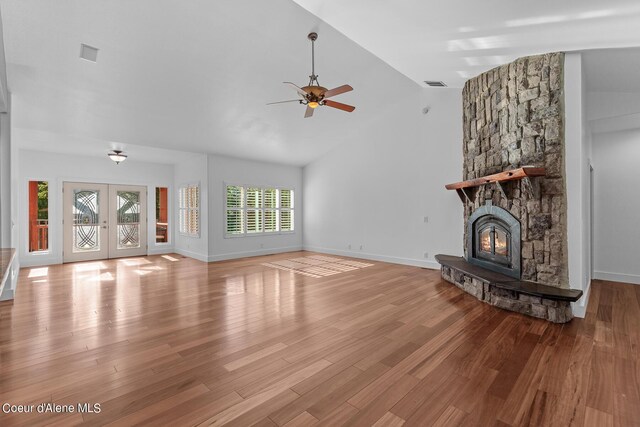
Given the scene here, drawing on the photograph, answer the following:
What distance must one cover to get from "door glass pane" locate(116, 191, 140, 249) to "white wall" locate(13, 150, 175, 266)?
0.41 m

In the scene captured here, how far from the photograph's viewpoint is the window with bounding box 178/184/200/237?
26.0 ft

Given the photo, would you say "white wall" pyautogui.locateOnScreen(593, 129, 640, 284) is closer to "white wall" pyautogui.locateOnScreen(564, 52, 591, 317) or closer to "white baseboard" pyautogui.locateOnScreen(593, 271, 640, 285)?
"white baseboard" pyautogui.locateOnScreen(593, 271, 640, 285)

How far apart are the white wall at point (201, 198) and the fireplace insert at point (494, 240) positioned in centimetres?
577

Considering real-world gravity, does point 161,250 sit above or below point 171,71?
below

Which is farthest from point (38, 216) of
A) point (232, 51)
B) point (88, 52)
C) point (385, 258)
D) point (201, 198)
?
point (385, 258)

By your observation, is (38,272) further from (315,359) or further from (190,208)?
(315,359)

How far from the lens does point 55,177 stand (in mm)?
7180

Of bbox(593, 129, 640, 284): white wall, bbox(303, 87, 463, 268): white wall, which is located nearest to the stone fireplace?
bbox(303, 87, 463, 268): white wall

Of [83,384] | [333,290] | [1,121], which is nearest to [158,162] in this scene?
[1,121]

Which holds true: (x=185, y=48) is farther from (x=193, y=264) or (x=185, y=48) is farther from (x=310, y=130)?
(x=193, y=264)

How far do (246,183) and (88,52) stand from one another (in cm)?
470

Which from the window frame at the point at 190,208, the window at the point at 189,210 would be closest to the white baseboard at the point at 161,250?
A: the window frame at the point at 190,208

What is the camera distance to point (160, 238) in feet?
29.4

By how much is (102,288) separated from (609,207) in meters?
8.51
